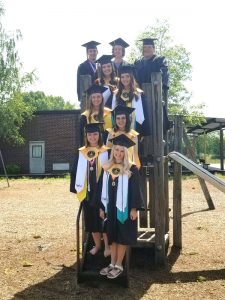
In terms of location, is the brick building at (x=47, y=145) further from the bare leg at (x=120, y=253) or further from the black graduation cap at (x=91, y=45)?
the bare leg at (x=120, y=253)

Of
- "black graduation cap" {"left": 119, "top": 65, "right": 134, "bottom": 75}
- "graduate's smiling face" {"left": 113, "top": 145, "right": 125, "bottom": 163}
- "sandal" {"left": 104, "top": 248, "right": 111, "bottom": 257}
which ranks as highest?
"black graduation cap" {"left": 119, "top": 65, "right": 134, "bottom": 75}

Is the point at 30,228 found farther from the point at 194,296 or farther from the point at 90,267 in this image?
the point at 194,296

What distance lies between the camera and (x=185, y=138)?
36.1 feet

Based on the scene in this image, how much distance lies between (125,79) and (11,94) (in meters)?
24.2

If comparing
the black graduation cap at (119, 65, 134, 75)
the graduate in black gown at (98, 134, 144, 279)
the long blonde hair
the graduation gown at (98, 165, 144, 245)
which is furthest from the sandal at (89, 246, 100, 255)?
the black graduation cap at (119, 65, 134, 75)

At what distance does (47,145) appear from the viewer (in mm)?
27250

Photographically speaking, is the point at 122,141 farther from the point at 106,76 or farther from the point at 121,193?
the point at 106,76

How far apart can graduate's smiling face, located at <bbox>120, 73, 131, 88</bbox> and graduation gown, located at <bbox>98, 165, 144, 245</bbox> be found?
4.13 ft

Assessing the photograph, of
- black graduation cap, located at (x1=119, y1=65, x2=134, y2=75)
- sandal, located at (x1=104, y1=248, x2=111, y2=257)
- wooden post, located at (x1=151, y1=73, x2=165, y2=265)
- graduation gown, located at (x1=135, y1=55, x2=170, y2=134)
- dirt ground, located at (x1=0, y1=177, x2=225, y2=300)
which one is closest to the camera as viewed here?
dirt ground, located at (x1=0, y1=177, x2=225, y2=300)

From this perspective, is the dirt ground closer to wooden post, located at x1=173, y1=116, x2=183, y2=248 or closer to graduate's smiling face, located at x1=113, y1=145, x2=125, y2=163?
wooden post, located at x1=173, y1=116, x2=183, y2=248

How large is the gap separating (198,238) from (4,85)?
23481 millimetres

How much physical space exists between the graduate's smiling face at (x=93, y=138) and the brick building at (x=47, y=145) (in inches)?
847

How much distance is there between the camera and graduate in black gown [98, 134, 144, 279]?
4.97 m

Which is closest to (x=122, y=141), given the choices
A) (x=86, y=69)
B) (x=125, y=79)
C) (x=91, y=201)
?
(x=91, y=201)
